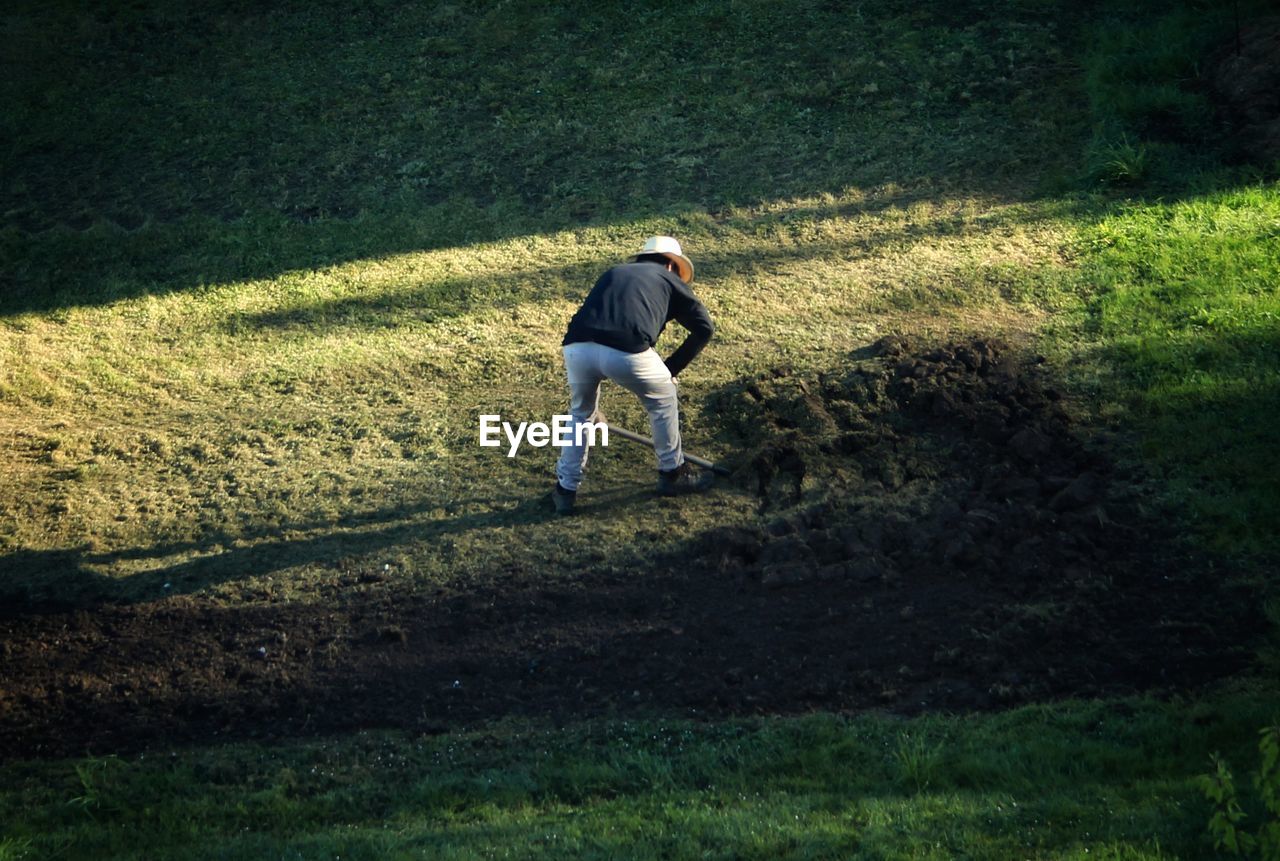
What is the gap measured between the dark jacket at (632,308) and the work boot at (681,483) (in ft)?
3.33

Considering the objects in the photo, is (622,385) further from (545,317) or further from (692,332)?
(545,317)

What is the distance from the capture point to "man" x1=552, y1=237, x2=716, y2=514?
7.93 metres

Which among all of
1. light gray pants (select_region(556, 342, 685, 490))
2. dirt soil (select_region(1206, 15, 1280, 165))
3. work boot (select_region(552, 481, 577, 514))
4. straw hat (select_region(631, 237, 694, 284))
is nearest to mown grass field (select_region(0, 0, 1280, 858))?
work boot (select_region(552, 481, 577, 514))

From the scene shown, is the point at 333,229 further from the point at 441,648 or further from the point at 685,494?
the point at 441,648

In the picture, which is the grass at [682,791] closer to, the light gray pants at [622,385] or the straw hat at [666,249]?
the light gray pants at [622,385]

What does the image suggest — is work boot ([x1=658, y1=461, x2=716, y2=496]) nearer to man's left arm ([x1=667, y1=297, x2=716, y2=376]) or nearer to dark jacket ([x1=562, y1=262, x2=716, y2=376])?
man's left arm ([x1=667, y1=297, x2=716, y2=376])

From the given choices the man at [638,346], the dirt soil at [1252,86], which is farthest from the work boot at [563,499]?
the dirt soil at [1252,86]

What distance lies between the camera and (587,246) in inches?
473

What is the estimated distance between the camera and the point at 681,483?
866 centimetres

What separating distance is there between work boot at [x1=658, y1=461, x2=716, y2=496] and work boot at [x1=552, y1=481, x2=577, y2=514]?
612mm

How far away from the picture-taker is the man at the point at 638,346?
26.0 ft

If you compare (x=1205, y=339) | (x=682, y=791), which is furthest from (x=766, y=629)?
(x=1205, y=339)

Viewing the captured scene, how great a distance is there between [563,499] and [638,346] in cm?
123

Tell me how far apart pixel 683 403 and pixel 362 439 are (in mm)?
2474
